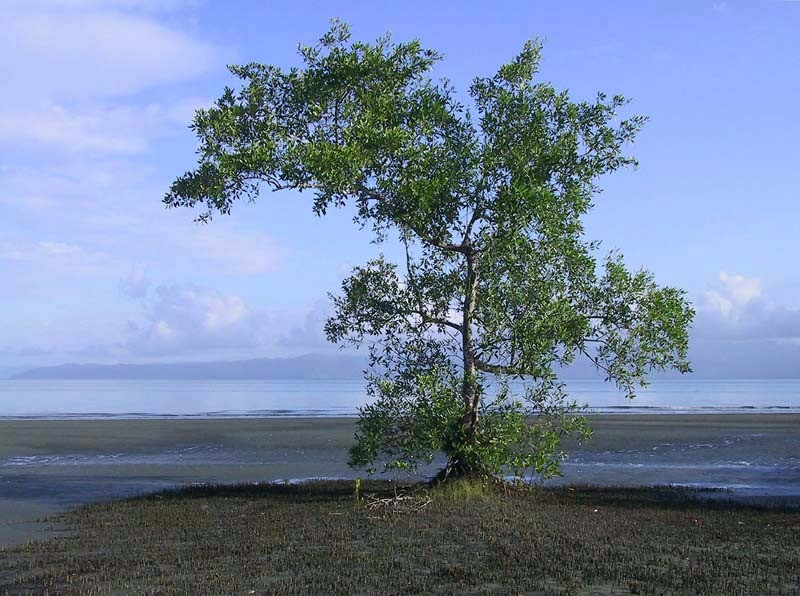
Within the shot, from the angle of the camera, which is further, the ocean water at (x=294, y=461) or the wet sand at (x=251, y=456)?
the ocean water at (x=294, y=461)

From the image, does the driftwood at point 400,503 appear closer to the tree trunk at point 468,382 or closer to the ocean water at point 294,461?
the tree trunk at point 468,382

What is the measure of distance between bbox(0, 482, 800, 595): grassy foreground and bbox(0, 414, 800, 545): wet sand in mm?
3768

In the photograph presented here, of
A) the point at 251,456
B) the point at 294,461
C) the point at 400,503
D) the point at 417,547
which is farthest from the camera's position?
the point at 251,456

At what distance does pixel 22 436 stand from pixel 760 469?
42.5 metres

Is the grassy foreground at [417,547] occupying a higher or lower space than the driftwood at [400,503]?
lower

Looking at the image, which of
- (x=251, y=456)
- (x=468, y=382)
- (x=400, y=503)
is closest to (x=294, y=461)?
(x=251, y=456)

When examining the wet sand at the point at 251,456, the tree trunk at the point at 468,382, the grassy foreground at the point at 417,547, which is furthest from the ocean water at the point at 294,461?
the tree trunk at the point at 468,382

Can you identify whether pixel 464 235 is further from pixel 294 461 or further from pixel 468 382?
pixel 294 461

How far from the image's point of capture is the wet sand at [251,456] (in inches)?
1209

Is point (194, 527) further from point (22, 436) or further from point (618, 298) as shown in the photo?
point (22, 436)

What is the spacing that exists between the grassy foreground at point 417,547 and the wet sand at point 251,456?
3768mm

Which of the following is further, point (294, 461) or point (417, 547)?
point (294, 461)

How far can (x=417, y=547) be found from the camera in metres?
17.6

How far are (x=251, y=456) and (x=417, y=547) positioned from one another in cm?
2694
